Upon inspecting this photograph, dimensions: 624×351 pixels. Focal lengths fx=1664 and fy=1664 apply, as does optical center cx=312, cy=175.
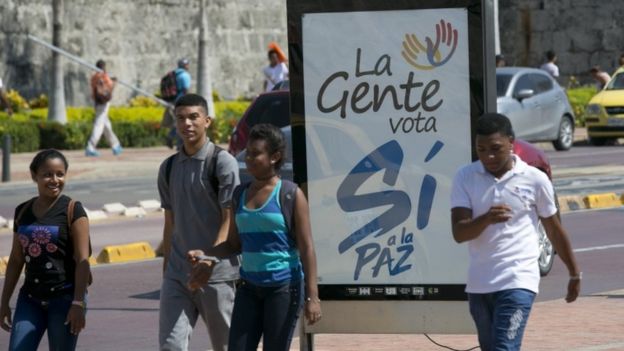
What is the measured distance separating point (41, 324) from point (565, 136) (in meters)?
23.6

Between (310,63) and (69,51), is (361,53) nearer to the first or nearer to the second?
(310,63)

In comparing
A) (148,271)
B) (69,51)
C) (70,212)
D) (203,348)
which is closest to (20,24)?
(69,51)

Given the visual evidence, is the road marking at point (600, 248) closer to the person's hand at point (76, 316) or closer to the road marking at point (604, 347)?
the road marking at point (604, 347)

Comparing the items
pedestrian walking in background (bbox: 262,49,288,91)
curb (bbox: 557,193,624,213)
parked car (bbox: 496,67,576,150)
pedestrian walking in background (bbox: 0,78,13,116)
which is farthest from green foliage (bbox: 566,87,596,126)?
curb (bbox: 557,193,624,213)

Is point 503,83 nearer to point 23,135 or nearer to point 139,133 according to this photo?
point 139,133

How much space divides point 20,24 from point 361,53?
2404cm

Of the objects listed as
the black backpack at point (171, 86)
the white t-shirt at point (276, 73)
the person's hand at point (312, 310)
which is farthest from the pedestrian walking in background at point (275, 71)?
the person's hand at point (312, 310)

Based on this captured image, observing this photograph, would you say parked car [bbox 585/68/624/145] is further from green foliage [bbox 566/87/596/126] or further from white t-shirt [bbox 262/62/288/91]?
white t-shirt [bbox 262/62/288/91]

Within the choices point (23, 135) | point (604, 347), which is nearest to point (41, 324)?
point (604, 347)

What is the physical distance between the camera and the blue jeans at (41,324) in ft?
25.9

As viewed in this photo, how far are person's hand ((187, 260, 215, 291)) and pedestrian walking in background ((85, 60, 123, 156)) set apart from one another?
2111 cm

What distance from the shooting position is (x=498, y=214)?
24.4 feet

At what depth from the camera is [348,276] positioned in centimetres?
930

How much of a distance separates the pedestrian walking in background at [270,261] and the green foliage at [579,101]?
3086 cm
